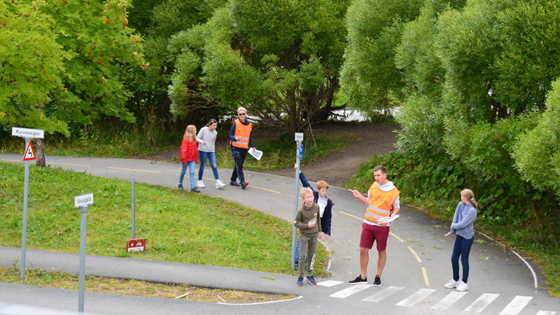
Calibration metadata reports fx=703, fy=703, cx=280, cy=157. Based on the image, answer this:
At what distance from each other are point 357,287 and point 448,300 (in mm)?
1432

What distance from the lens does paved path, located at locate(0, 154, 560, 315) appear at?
32.1 ft

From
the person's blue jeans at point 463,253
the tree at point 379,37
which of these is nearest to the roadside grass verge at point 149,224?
the person's blue jeans at point 463,253

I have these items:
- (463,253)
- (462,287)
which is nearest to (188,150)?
(463,253)

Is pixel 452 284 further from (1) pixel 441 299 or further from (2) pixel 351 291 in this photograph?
(2) pixel 351 291

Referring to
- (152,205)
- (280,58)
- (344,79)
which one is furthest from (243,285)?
Result: (280,58)

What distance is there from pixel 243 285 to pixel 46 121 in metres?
8.55

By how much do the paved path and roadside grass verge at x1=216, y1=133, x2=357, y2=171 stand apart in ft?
24.4

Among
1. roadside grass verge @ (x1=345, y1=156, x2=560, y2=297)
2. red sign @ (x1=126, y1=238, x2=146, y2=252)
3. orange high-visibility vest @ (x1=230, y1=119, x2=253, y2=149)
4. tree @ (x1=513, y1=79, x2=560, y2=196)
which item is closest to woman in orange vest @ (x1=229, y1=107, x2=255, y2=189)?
orange high-visibility vest @ (x1=230, y1=119, x2=253, y2=149)

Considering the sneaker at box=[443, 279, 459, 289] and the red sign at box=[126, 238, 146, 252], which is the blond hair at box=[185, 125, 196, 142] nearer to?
the red sign at box=[126, 238, 146, 252]

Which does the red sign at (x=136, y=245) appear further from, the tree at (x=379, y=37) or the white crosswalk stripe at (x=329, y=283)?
the tree at (x=379, y=37)

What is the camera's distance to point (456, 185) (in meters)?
18.4

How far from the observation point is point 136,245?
12828 millimetres

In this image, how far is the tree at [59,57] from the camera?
15719mm

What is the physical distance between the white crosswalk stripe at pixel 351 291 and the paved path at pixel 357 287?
15 mm
